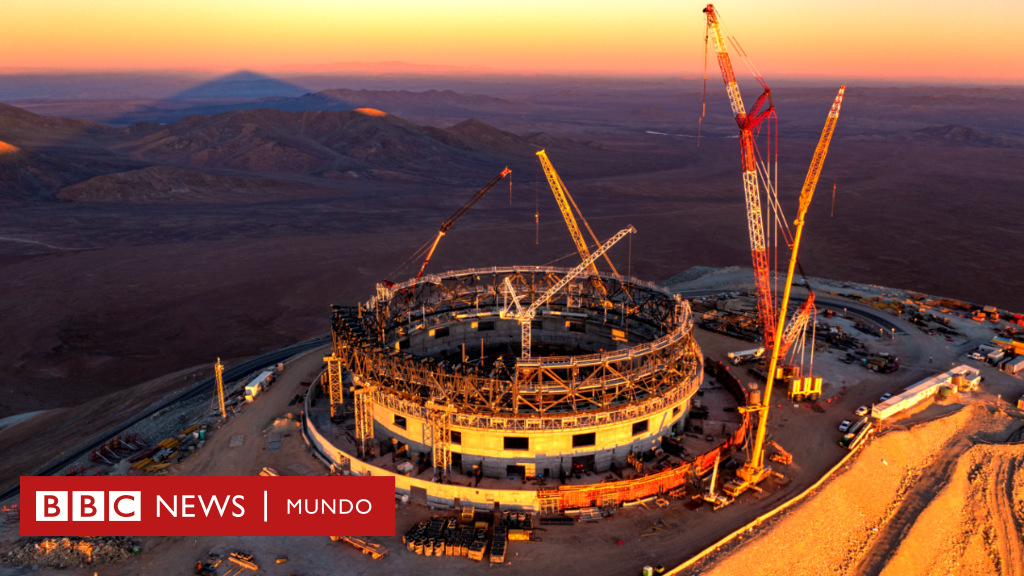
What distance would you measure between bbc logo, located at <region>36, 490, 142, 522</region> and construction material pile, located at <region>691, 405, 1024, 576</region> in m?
44.0

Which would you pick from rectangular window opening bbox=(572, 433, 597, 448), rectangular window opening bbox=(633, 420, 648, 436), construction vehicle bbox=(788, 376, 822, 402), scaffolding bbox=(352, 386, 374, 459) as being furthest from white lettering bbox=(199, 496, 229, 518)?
construction vehicle bbox=(788, 376, 822, 402)

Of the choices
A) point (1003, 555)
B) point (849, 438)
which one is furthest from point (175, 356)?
point (1003, 555)

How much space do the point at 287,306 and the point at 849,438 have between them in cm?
10397

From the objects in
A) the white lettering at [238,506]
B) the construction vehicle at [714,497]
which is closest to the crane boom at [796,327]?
the construction vehicle at [714,497]

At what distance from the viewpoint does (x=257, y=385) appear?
268 feet

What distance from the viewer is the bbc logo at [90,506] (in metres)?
50.8

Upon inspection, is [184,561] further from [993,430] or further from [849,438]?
[993,430]

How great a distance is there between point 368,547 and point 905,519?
4414cm

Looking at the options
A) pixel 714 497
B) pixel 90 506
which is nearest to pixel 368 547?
pixel 90 506

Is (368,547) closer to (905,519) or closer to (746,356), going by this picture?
(905,519)

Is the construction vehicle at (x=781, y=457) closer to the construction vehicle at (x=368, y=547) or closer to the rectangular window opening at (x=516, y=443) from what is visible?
the rectangular window opening at (x=516, y=443)

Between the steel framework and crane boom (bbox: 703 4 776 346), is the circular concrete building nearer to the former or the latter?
the steel framework

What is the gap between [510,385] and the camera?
196 feet

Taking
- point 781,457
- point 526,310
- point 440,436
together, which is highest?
point 526,310
